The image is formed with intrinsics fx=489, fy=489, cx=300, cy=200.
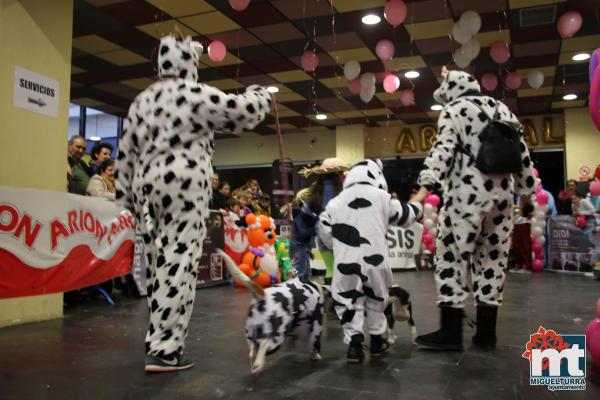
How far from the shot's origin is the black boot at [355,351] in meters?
2.66

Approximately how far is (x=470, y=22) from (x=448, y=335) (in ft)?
16.2

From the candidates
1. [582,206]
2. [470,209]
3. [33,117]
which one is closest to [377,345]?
[470,209]

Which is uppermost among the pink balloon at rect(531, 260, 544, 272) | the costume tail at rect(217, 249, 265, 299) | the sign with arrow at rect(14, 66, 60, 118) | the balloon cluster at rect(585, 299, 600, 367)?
the sign with arrow at rect(14, 66, 60, 118)

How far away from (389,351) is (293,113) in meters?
9.65

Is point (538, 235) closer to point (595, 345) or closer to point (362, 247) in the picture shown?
point (595, 345)

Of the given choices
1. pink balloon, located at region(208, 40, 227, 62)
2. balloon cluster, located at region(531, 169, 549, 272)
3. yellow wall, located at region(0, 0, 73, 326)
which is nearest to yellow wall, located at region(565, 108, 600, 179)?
balloon cluster, located at region(531, 169, 549, 272)

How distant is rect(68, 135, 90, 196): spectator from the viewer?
5148 mm

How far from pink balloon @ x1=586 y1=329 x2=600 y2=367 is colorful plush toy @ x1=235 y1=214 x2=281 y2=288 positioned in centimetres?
411

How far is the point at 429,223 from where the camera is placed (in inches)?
360

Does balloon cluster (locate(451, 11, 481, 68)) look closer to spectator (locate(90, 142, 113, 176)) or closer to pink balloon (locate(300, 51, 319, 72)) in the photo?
pink balloon (locate(300, 51, 319, 72))

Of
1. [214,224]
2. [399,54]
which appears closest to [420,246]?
[399,54]

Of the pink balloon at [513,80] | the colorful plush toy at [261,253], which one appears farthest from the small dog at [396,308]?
the pink balloon at [513,80]

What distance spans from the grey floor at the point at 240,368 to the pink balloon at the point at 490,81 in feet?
18.5

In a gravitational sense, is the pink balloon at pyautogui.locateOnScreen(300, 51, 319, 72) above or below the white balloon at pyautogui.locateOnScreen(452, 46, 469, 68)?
above
